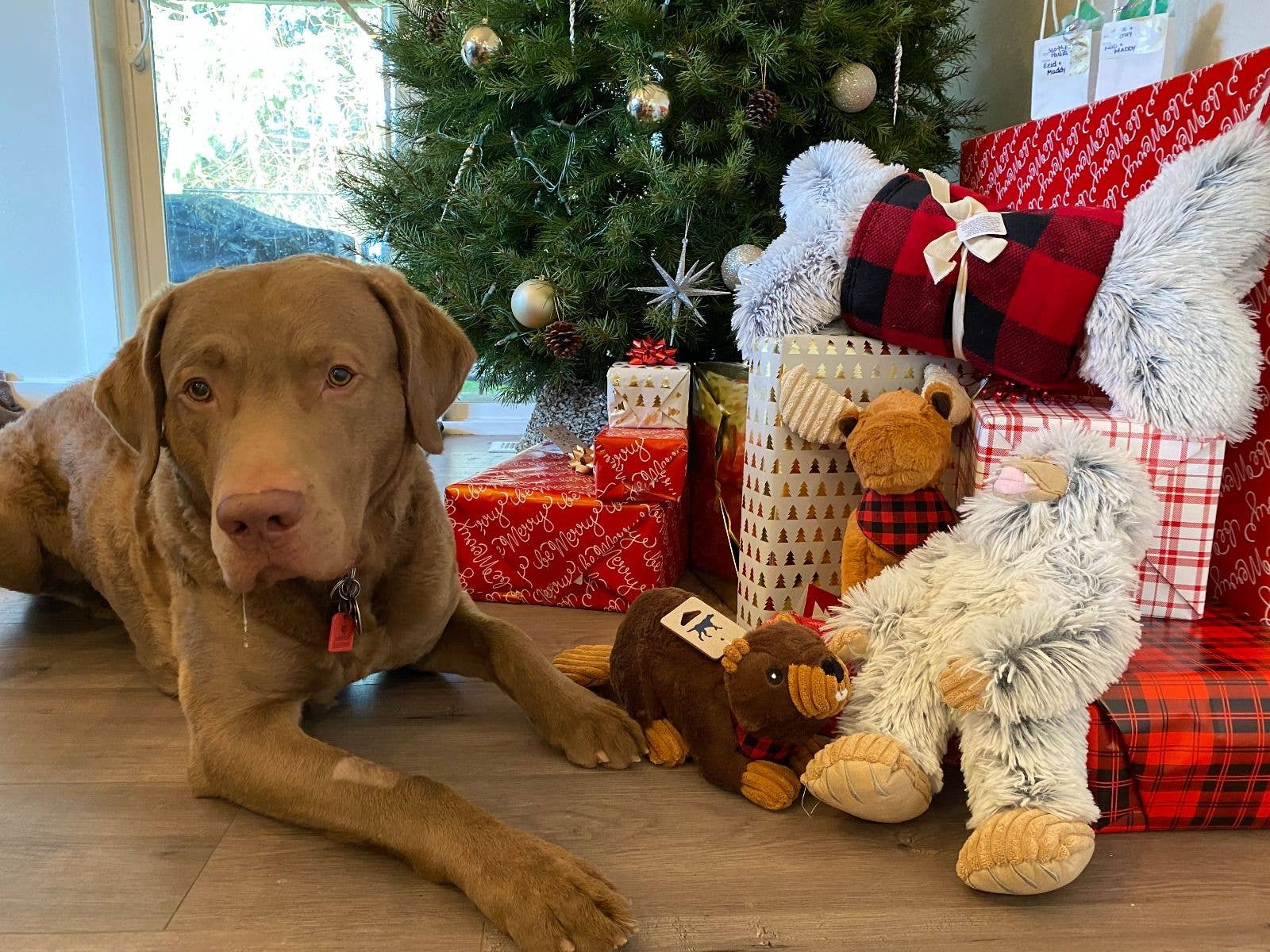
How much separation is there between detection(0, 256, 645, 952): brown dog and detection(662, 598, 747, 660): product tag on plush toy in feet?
0.65

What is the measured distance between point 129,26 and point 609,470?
184 inches

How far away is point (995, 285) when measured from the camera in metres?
1.53

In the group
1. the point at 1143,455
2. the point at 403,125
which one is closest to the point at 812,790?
the point at 1143,455

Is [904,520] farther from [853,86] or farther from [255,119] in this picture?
[255,119]

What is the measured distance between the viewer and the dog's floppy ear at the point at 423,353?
4.58ft

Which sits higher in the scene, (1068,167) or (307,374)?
(1068,167)

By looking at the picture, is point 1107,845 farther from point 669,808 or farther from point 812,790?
point 669,808

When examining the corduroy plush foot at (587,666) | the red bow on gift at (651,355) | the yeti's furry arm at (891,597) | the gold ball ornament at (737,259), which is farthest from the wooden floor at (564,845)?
the gold ball ornament at (737,259)

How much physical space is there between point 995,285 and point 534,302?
4.37 ft

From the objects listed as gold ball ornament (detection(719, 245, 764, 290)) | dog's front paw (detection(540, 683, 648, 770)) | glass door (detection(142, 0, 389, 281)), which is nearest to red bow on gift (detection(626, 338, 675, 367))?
gold ball ornament (detection(719, 245, 764, 290))

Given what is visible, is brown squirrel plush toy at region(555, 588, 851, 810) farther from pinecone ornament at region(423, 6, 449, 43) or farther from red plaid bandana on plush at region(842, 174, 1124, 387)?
pinecone ornament at region(423, 6, 449, 43)

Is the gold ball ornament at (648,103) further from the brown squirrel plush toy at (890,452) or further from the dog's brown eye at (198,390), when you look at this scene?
the dog's brown eye at (198,390)

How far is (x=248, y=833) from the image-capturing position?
1.27 m

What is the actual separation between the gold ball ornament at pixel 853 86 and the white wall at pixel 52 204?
440cm
